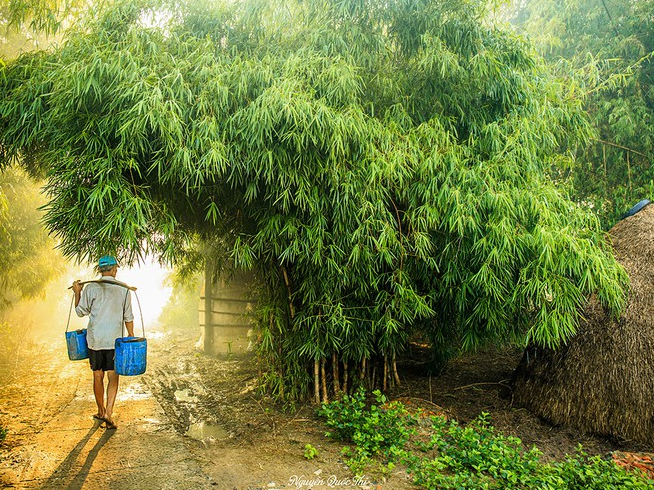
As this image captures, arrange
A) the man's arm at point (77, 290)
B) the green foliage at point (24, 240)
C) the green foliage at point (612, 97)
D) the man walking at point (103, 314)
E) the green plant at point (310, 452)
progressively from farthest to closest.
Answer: the green foliage at point (24, 240) → the green foliage at point (612, 97) → the man walking at point (103, 314) → the man's arm at point (77, 290) → the green plant at point (310, 452)

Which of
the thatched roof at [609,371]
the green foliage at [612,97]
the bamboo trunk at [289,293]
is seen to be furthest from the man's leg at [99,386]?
the green foliage at [612,97]

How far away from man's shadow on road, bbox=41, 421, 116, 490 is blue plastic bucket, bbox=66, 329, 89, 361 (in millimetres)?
553

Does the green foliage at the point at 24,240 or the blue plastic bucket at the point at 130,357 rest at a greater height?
the green foliage at the point at 24,240

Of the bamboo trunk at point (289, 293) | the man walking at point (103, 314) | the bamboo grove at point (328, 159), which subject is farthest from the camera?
the bamboo trunk at point (289, 293)

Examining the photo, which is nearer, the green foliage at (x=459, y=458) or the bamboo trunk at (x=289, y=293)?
the green foliage at (x=459, y=458)

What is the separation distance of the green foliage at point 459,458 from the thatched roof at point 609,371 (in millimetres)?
431

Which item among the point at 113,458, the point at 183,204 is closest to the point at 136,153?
the point at 183,204

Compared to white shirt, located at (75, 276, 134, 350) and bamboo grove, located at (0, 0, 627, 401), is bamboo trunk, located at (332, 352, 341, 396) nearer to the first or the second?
bamboo grove, located at (0, 0, 627, 401)

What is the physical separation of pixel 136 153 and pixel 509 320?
282cm

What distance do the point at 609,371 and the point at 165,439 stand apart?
3.18 meters

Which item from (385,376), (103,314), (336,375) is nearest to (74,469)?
(103,314)

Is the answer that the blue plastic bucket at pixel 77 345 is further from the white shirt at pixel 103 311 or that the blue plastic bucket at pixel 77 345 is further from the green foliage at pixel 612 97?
the green foliage at pixel 612 97

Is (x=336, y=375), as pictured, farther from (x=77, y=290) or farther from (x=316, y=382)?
(x=77, y=290)

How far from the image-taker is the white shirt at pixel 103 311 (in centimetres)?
333
